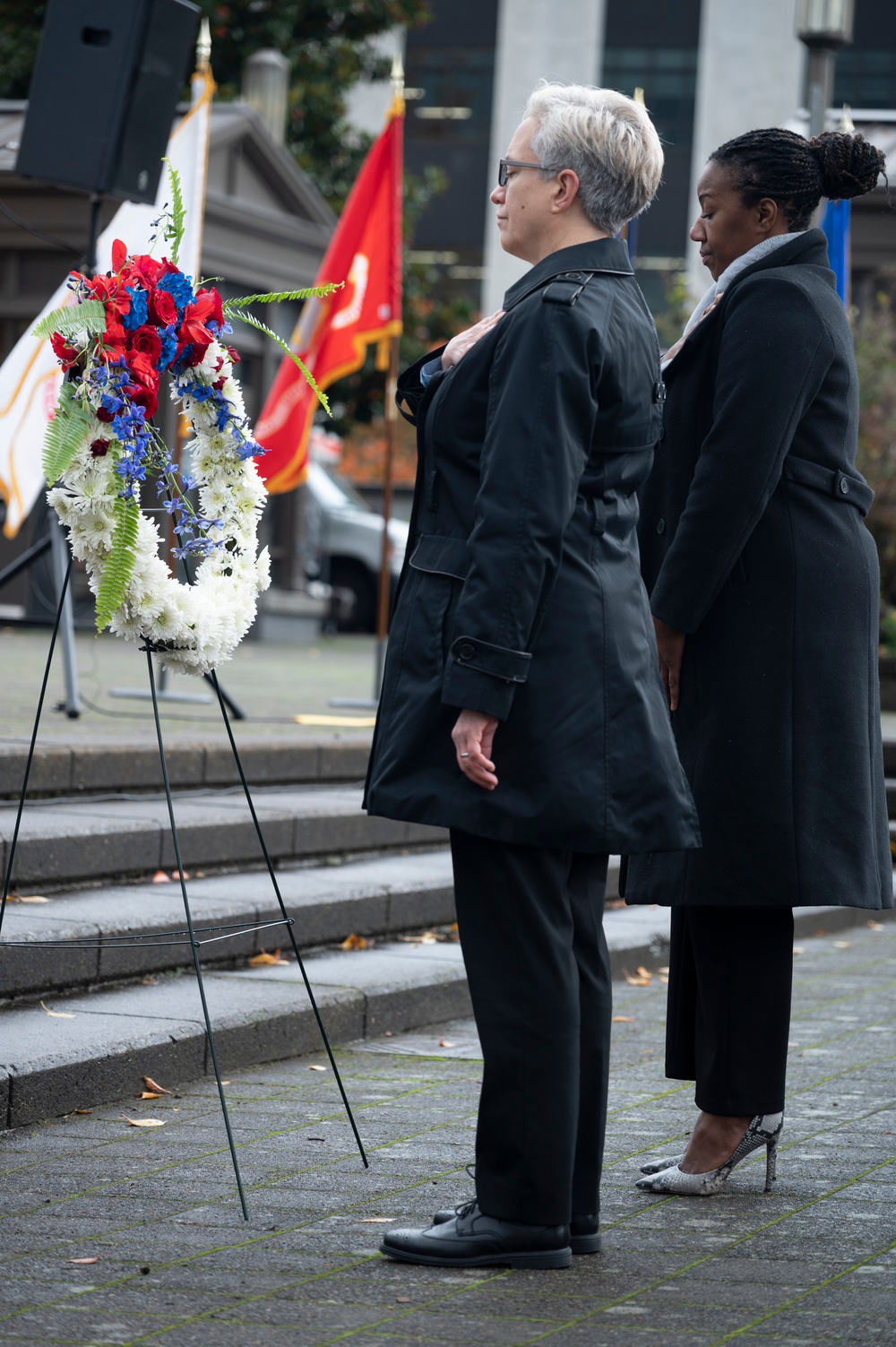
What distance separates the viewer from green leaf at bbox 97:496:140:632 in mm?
3561

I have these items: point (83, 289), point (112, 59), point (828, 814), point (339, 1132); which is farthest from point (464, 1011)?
point (112, 59)

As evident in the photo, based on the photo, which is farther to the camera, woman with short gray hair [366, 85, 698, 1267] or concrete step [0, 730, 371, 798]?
concrete step [0, 730, 371, 798]

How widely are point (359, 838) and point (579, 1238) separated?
3.74 metres

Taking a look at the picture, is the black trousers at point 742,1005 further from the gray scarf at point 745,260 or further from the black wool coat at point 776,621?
the gray scarf at point 745,260

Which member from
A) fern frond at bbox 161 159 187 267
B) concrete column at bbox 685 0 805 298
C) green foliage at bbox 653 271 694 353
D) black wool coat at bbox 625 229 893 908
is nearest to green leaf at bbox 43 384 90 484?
fern frond at bbox 161 159 187 267

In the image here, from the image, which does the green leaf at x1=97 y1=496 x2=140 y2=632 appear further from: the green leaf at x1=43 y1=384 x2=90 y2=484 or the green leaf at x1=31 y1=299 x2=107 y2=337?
the green leaf at x1=31 y1=299 x2=107 y2=337

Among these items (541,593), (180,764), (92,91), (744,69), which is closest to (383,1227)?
(541,593)

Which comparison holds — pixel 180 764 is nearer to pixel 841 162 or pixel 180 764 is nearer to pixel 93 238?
pixel 93 238

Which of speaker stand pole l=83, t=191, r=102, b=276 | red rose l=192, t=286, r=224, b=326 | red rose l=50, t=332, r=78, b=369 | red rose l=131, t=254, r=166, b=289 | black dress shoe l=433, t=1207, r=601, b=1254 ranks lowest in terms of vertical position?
black dress shoe l=433, t=1207, r=601, b=1254

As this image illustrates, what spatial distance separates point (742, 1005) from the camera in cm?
366

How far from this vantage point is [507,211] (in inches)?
127

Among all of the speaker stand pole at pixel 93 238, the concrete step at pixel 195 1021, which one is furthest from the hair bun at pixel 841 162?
the speaker stand pole at pixel 93 238

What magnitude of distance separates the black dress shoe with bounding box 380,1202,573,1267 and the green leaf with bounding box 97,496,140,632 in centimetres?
131

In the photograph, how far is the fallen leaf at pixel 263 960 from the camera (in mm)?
5652
